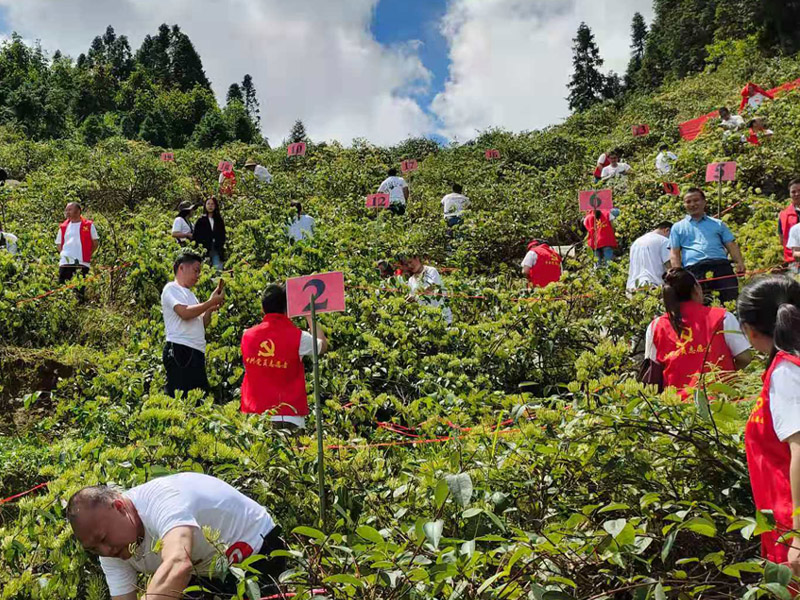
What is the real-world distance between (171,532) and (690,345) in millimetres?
2607

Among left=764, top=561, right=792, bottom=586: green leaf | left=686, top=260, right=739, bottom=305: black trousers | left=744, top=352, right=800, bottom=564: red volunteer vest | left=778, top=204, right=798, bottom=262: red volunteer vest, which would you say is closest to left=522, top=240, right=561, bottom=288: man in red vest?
left=686, top=260, right=739, bottom=305: black trousers

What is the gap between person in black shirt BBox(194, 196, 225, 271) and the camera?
8758mm

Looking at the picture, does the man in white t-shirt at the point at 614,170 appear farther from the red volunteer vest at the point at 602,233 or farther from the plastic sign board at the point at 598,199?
the plastic sign board at the point at 598,199

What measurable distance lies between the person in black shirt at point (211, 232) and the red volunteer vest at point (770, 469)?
7475 mm

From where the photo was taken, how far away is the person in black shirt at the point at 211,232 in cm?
876

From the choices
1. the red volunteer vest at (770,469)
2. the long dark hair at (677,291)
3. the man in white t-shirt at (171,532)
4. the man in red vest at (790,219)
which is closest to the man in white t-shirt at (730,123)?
the man in red vest at (790,219)

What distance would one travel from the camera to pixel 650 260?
6.31 m

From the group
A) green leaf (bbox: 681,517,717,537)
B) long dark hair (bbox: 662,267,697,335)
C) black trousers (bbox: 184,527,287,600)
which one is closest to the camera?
green leaf (bbox: 681,517,717,537)

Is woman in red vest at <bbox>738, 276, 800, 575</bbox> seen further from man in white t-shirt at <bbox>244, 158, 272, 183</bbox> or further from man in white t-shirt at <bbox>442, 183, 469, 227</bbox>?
man in white t-shirt at <bbox>244, 158, 272, 183</bbox>

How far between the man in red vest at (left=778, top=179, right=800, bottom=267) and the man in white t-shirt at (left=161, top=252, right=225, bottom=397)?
16.9 ft

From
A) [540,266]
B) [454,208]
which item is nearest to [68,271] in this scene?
[540,266]

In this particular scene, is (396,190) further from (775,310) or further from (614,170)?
(775,310)

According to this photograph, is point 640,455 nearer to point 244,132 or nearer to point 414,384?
point 414,384

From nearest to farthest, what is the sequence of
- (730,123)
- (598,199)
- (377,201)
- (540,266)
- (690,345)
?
1. (690,345)
2. (540,266)
3. (598,199)
4. (377,201)
5. (730,123)
